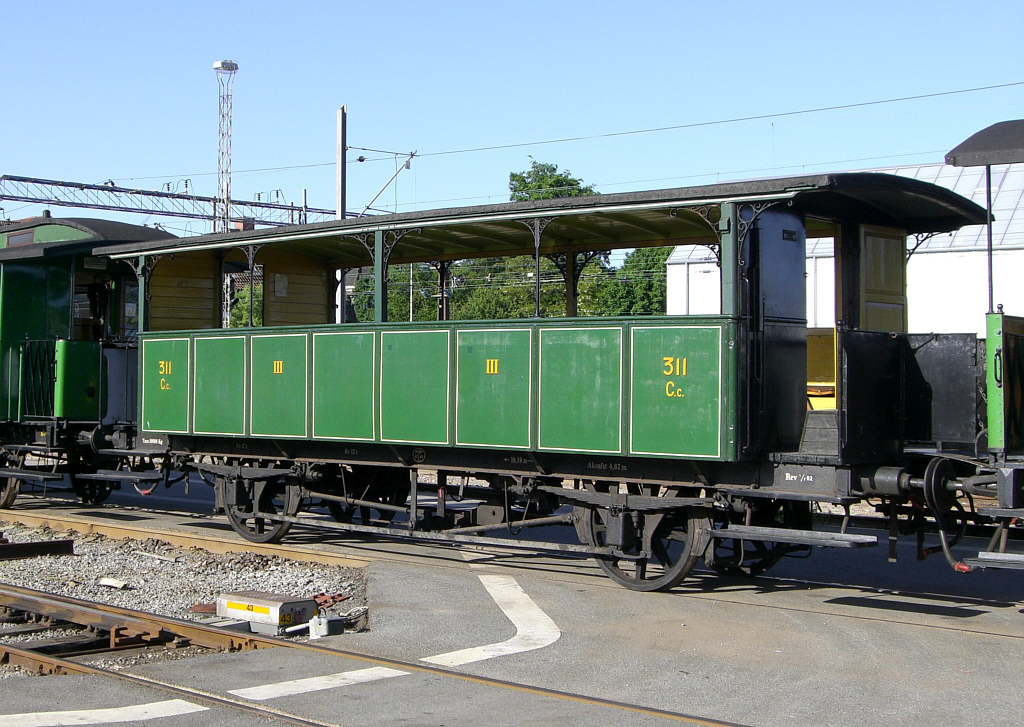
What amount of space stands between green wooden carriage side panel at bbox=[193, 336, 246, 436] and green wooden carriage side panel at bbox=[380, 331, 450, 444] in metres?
2.18

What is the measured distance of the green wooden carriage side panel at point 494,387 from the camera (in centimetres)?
985

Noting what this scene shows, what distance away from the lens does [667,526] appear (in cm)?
949

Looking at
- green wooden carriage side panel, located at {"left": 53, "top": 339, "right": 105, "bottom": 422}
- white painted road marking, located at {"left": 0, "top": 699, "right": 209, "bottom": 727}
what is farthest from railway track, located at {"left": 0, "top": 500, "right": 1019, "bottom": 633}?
white painted road marking, located at {"left": 0, "top": 699, "right": 209, "bottom": 727}

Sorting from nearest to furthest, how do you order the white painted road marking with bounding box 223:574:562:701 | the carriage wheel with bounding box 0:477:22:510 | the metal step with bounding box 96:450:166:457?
1. the white painted road marking with bounding box 223:574:562:701
2. the metal step with bounding box 96:450:166:457
3. the carriage wheel with bounding box 0:477:22:510

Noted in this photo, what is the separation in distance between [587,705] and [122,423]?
1063 centimetres

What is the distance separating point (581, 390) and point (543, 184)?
107 ft

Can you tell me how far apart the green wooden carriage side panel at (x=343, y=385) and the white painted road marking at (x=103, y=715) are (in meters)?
5.25

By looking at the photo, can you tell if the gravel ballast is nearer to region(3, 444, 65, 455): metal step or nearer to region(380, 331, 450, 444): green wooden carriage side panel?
region(380, 331, 450, 444): green wooden carriage side panel

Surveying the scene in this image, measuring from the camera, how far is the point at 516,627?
8.10m

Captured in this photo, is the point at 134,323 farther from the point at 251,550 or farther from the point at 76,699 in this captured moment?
the point at 76,699

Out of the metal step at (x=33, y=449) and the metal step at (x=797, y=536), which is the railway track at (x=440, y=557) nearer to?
the metal step at (x=797, y=536)

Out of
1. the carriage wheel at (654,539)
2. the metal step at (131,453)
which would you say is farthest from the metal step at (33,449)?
the carriage wheel at (654,539)

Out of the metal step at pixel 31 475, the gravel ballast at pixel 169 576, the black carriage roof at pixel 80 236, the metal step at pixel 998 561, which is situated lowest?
A: the gravel ballast at pixel 169 576

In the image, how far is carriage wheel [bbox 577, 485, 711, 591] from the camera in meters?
9.24
